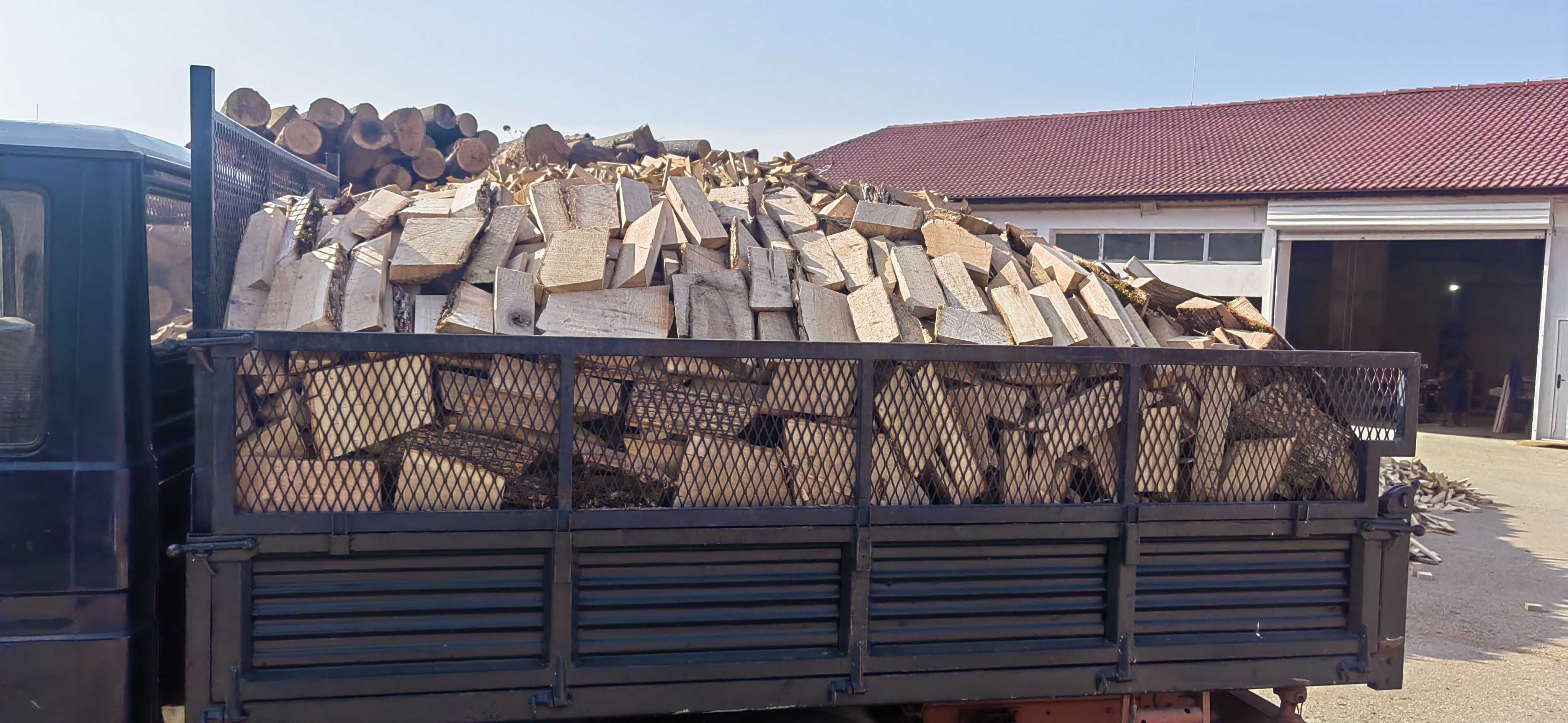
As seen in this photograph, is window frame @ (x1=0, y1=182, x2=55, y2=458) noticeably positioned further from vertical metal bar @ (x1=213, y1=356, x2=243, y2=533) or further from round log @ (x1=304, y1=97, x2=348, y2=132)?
round log @ (x1=304, y1=97, x2=348, y2=132)

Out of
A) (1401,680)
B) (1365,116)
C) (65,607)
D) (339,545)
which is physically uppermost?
(1365,116)

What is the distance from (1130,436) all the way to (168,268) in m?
2.60

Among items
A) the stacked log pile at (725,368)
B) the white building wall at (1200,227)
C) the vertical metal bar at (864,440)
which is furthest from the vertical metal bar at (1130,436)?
the white building wall at (1200,227)

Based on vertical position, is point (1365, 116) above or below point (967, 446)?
above

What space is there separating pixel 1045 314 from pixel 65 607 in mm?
3015

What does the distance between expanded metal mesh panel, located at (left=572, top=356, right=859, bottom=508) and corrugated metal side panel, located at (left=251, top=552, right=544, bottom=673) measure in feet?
0.98

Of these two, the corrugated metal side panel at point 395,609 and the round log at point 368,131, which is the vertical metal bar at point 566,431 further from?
the round log at point 368,131

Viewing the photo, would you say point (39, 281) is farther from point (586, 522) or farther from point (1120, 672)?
point (1120, 672)

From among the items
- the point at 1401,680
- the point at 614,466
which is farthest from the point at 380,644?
the point at 1401,680

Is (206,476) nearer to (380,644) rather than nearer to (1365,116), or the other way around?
(380,644)

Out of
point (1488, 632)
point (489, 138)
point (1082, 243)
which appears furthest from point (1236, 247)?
point (489, 138)

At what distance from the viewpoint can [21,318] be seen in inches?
92.9

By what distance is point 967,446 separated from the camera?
275cm

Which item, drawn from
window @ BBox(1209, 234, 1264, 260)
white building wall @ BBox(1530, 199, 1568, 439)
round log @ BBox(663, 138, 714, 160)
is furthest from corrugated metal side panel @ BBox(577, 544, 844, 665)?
white building wall @ BBox(1530, 199, 1568, 439)
